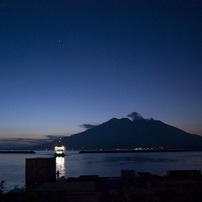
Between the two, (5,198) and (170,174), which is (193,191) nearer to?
(5,198)

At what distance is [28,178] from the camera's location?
102ft

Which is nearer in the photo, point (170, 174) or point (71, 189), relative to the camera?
point (71, 189)

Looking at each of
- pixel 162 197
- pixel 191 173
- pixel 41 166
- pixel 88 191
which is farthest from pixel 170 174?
pixel 162 197

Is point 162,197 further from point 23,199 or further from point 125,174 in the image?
point 125,174

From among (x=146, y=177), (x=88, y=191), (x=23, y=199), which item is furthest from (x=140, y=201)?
(x=146, y=177)

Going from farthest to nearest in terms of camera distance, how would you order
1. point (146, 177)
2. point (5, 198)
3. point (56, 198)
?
point (146, 177), point (56, 198), point (5, 198)

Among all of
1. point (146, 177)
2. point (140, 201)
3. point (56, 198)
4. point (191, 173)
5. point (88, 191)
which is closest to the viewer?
point (56, 198)

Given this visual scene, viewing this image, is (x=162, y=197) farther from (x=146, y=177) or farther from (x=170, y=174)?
(x=170, y=174)

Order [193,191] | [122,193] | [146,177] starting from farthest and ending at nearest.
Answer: [146,177] < [122,193] < [193,191]

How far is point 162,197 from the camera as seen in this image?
14344mm

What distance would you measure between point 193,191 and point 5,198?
30.3 feet

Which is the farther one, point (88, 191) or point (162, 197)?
point (88, 191)

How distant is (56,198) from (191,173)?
21.9m

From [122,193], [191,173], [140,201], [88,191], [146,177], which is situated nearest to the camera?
[140,201]
